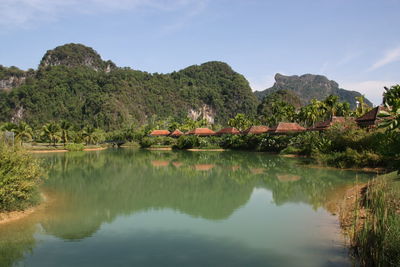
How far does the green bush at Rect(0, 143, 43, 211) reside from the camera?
10.2m

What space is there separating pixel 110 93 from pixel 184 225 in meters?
→ 107

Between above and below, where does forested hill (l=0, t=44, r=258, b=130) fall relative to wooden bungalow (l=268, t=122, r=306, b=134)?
above

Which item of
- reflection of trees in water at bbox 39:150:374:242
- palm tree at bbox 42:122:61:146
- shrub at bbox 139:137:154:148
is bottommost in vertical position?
reflection of trees in water at bbox 39:150:374:242

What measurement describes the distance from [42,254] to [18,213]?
12.5 ft

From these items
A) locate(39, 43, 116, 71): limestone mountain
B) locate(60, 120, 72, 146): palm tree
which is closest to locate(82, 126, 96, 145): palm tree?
locate(60, 120, 72, 146): palm tree

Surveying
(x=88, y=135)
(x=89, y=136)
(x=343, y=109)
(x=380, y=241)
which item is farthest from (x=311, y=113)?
(x=380, y=241)

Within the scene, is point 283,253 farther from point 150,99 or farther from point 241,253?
point 150,99

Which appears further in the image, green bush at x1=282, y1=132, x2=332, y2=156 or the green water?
green bush at x1=282, y1=132, x2=332, y2=156

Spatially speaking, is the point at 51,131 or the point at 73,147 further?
the point at 51,131

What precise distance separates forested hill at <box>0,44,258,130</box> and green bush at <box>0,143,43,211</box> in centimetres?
8708

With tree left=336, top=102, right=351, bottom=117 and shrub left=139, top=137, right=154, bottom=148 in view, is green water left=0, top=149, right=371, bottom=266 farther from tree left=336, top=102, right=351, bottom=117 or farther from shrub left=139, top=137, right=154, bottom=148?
shrub left=139, top=137, right=154, bottom=148

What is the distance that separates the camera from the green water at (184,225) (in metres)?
7.72

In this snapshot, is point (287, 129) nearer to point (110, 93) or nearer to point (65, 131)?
point (65, 131)

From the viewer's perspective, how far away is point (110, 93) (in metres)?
112
